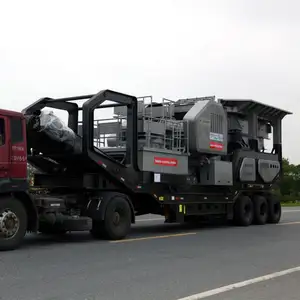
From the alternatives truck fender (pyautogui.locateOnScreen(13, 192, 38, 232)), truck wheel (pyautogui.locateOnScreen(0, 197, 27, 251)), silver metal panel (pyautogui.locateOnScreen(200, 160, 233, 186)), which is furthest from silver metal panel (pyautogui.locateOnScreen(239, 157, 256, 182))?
truck wheel (pyautogui.locateOnScreen(0, 197, 27, 251))

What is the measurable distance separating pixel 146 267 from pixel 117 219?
14.2 feet

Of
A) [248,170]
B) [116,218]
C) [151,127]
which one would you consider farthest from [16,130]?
[248,170]

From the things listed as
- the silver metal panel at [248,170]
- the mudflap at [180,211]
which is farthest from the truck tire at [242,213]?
the mudflap at [180,211]

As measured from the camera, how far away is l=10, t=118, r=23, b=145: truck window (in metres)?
10.9

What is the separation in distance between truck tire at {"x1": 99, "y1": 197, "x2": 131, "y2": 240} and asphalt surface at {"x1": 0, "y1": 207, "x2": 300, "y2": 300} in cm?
34

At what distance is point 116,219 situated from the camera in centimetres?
1316

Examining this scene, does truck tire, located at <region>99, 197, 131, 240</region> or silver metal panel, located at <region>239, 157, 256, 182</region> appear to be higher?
silver metal panel, located at <region>239, 157, 256, 182</region>

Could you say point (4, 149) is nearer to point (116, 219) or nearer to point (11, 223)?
point (11, 223)

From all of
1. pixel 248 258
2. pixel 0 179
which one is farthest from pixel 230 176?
pixel 0 179

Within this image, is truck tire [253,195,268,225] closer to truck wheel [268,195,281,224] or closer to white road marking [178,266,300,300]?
truck wheel [268,195,281,224]

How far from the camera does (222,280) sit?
7855mm

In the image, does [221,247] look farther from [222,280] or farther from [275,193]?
[275,193]

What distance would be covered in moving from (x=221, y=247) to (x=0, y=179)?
203 inches

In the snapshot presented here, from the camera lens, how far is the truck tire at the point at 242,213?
18.2 metres
